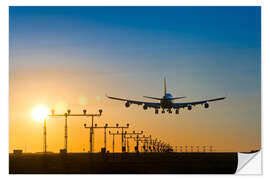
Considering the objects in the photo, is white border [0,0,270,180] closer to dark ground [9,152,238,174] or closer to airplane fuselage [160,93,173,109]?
dark ground [9,152,238,174]

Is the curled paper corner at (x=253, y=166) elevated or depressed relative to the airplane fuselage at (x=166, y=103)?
depressed

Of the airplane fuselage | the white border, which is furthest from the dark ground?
the airplane fuselage

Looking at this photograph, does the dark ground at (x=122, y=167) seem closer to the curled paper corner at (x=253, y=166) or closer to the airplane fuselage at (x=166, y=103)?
the curled paper corner at (x=253, y=166)

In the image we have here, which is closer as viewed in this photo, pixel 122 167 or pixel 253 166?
pixel 253 166
